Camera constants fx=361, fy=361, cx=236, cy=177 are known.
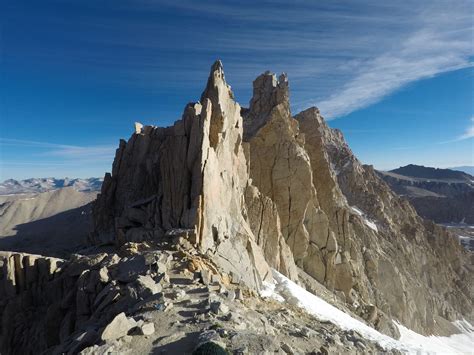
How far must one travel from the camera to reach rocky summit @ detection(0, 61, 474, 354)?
16.7 metres

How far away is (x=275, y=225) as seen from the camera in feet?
164

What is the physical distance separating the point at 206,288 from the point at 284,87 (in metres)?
53.1

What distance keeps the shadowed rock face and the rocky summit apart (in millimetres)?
214

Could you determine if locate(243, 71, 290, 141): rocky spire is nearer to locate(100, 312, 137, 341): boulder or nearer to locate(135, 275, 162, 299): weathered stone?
locate(135, 275, 162, 299): weathered stone

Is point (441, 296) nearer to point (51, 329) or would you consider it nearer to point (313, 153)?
point (313, 153)

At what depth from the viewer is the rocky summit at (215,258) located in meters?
16.7

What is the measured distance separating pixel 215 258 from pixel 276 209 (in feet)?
83.9

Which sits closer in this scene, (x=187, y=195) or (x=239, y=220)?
(x=187, y=195)

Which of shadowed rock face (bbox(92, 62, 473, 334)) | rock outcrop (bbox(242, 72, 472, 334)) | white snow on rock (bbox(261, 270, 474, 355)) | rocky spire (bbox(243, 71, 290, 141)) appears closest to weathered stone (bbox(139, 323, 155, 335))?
shadowed rock face (bbox(92, 62, 473, 334))

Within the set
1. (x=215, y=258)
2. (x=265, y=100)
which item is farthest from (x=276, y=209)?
(x=215, y=258)

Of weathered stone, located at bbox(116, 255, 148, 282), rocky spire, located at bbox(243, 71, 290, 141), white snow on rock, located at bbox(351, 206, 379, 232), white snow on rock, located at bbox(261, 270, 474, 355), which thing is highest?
rocky spire, located at bbox(243, 71, 290, 141)

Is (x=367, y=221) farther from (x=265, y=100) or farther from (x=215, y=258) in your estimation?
(x=215, y=258)

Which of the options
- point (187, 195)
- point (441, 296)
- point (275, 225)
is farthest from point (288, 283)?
point (441, 296)

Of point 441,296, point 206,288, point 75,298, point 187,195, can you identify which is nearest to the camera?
point 206,288
